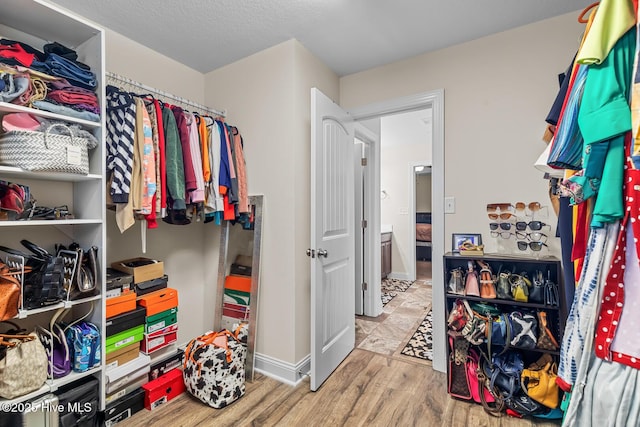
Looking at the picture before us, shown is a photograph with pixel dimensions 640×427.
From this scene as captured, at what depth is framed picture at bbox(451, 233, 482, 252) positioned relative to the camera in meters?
2.12

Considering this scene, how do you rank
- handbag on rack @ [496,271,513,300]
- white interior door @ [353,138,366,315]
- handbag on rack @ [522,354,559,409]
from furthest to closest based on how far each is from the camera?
white interior door @ [353,138,366,315]
handbag on rack @ [496,271,513,300]
handbag on rack @ [522,354,559,409]

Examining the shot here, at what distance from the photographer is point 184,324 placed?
2.48 metres

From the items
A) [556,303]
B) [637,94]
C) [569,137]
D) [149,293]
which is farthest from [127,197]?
[556,303]

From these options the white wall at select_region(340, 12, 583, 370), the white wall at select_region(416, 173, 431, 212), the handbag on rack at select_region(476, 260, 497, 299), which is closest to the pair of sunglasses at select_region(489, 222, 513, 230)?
the white wall at select_region(340, 12, 583, 370)

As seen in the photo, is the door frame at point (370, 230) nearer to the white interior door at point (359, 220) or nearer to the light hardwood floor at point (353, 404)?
the white interior door at point (359, 220)

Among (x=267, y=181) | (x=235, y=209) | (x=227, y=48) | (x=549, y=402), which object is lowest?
(x=549, y=402)

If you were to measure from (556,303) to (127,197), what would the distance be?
246 centimetres

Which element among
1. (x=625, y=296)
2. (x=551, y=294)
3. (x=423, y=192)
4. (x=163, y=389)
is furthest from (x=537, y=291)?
(x=423, y=192)

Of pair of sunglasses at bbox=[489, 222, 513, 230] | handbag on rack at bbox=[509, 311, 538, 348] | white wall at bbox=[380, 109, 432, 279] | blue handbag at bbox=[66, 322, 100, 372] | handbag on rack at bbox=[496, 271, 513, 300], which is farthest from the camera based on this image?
white wall at bbox=[380, 109, 432, 279]

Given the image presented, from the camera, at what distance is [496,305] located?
6.57 feet

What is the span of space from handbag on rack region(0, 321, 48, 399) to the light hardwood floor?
583 millimetres

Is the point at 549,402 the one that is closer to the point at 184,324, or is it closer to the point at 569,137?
the point at 569,137

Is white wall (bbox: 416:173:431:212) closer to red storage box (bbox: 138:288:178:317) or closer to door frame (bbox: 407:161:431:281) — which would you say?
door frame (bbox: 407:161:431:281)

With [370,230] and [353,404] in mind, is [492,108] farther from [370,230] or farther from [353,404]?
[353,404]
